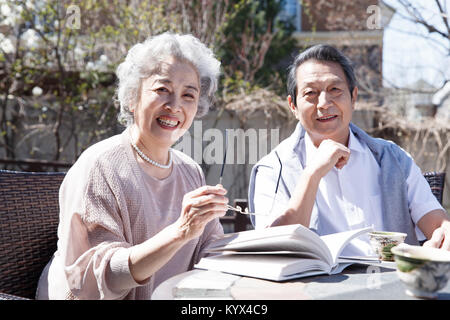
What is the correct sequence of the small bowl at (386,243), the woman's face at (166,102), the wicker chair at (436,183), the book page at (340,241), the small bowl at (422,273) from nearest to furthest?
the small bowl at (422,273) < the book page at (340,241) < the small bowl at (386,243) < the woman's face at (166,102) < the wicker chair at (436,183)

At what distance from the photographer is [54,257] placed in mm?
1639

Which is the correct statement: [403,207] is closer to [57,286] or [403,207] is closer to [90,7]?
[57,286]

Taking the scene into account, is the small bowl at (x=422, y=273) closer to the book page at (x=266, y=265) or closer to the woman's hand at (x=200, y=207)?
the book page at (x=266, y=265)

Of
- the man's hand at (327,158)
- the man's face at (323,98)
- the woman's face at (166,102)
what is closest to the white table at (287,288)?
the man's hand at (327,158)

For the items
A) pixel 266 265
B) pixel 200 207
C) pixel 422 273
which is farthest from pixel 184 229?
pixel 422 273

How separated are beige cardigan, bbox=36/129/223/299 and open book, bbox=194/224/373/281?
33 centimetres

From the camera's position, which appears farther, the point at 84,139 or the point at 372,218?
the point at 84,139

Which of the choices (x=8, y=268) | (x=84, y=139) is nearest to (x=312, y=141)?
(x=8, y=268)

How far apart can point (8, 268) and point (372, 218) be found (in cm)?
153

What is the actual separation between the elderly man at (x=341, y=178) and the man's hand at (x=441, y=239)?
5.1 inches

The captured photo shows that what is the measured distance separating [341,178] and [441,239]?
0.52 meters

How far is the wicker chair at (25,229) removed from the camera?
1.57 metres

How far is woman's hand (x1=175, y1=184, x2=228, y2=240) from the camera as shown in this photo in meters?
1.20

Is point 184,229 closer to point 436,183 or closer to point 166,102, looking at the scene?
point 166,102
